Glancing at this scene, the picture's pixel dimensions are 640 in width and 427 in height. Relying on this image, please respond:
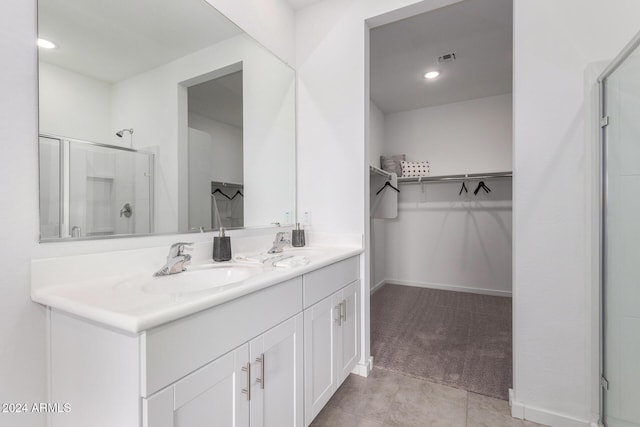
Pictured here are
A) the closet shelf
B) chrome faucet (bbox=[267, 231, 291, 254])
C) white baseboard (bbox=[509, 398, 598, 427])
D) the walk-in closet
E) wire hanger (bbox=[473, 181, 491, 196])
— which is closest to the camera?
white baseboard (bbox=[509, 398, 598, 427])

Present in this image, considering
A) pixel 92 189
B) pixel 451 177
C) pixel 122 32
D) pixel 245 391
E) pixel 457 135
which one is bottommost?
pixel 245 391

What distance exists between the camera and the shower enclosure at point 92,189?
3.18ft

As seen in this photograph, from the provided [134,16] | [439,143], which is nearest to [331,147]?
[134,16]

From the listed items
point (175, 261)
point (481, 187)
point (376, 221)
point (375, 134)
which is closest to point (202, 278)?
point (175, 261)

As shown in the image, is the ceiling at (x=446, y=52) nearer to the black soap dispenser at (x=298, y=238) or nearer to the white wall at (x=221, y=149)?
the white wall at (x=221, y=149)

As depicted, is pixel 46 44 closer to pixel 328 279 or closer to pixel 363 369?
pixel 328 279

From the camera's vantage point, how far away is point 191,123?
1.48 metres

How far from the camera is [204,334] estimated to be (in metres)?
0.83

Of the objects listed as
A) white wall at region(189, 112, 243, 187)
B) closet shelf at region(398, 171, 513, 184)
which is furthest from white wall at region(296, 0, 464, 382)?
closet shelf at region(398, 171, 513, 184)

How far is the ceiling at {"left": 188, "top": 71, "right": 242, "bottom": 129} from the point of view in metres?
1.52

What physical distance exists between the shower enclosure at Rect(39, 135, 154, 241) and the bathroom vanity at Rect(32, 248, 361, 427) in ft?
0.71

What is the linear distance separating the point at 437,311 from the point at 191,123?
2.88 meters

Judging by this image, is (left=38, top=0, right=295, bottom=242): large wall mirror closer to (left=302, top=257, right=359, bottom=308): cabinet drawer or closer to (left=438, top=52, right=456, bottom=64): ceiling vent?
(left=302, top=257, right=359, bottom=308): cabinet drawer

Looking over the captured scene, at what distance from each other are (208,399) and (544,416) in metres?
1.66
